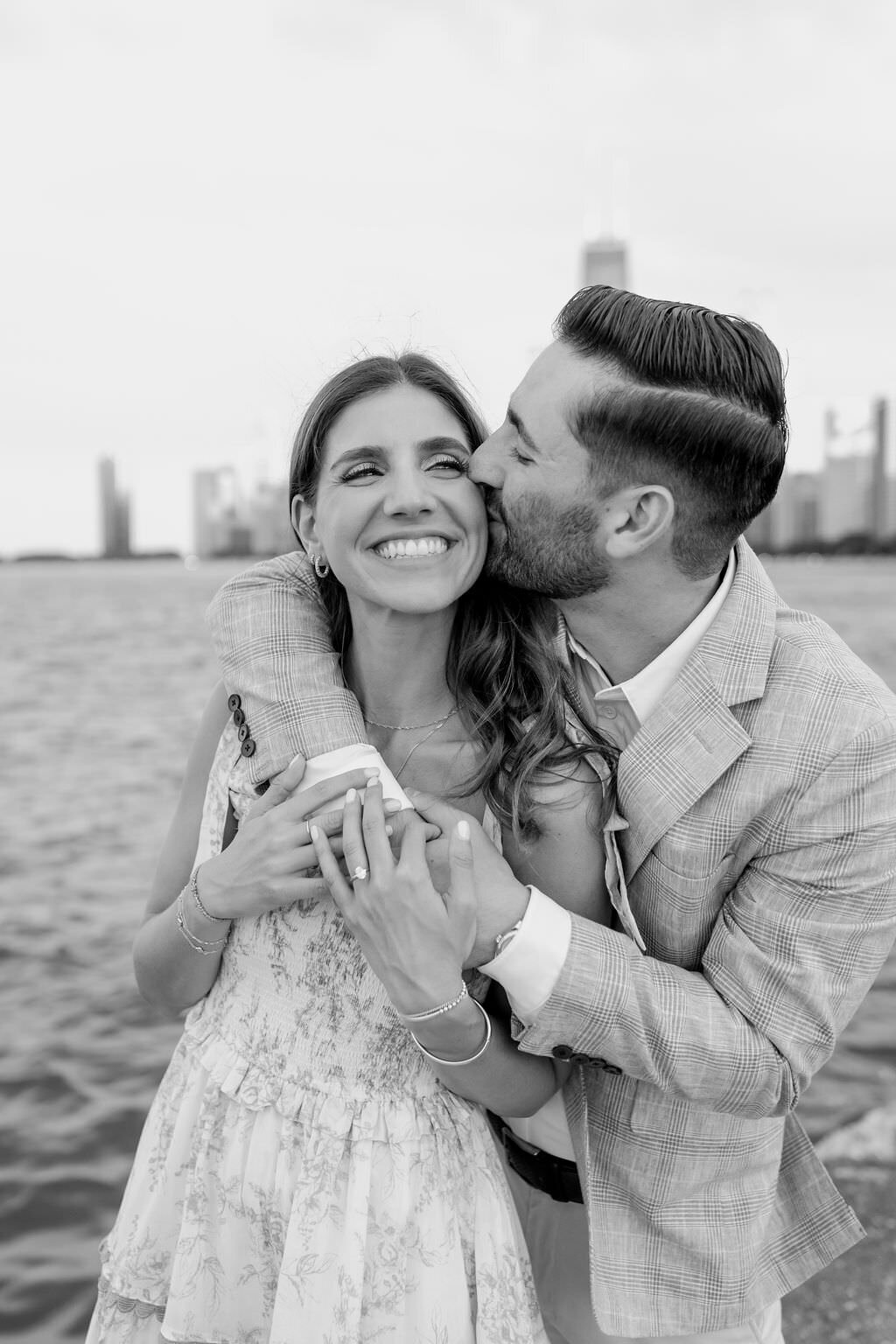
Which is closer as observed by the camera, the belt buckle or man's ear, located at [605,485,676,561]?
man's ear, located at [605,485,676,561]

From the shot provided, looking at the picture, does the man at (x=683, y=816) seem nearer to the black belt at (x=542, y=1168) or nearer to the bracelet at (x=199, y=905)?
the black belt at (x=542, y=1168)

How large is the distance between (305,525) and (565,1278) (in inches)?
68.8

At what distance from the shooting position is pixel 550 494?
241 centimetres

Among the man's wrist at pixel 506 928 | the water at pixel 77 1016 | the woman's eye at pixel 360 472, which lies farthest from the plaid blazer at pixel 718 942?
the water at pixel 77 1016

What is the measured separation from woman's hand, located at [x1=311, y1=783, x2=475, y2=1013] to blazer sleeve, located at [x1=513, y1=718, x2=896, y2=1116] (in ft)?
0.72

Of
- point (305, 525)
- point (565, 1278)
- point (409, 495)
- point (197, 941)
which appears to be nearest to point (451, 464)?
point (409, 495)

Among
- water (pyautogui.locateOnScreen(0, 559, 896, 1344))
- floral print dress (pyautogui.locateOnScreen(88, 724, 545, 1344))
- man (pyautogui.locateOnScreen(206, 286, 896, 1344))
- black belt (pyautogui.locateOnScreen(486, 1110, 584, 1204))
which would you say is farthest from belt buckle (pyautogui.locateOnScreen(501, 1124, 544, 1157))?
water (pyautogui.locateOnScreen(0, 559, 896, 1344))

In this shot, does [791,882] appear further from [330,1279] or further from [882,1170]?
[882,1170]

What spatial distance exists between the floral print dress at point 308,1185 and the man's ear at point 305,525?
1.65 ft

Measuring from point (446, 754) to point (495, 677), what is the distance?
0.64 ft

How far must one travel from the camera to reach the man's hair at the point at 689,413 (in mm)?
2283

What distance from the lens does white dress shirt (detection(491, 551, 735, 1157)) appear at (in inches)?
81.6

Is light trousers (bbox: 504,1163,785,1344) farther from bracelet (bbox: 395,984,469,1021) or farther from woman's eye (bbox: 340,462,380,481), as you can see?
woman's eye (bbox: 340,462,380,481)

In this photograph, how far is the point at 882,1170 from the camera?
4.26m
